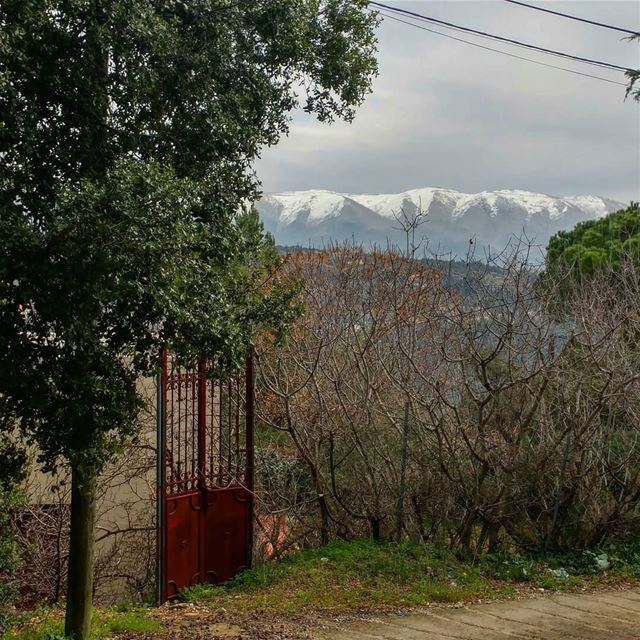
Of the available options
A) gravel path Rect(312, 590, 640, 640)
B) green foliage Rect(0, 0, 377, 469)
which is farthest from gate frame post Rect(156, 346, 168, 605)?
gravel path Rect(312, 590, 640, 640)

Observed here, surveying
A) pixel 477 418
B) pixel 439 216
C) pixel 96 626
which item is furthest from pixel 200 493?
pixel 439 216

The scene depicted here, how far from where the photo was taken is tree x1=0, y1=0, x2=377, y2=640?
420cm

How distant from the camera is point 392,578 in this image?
7254 millimetres

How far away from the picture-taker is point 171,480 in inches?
281

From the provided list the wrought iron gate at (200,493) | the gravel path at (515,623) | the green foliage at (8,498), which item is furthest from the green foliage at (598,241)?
the green foliage at (8,498)

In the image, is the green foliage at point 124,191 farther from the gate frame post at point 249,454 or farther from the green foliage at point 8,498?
the gate frame post at point 249,454

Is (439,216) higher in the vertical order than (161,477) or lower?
higher

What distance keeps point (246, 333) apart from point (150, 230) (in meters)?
1.42

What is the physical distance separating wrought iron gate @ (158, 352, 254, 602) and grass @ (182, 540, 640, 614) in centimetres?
22

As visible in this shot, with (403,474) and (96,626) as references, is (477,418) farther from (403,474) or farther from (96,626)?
(96,626)

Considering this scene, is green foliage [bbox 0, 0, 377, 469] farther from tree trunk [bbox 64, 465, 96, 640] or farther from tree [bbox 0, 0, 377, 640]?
tree trunk [bbox 64, 465, 96, 640]

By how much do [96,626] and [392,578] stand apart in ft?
9.00

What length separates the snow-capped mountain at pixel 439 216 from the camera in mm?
9125

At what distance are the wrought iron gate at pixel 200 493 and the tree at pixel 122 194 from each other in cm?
135
